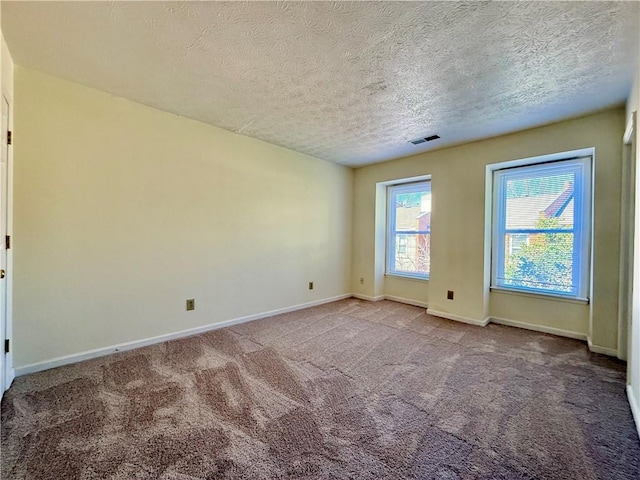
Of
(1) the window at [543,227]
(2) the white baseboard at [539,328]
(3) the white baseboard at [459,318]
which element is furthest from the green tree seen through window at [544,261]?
(3) the white baseboard at [459,318]

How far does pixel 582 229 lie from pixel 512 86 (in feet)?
6.47

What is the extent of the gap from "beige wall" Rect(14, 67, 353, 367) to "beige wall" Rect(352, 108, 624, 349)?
5.23ft

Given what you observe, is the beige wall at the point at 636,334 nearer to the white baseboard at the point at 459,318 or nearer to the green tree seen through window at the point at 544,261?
the green tree seen through window at the point at 544,261

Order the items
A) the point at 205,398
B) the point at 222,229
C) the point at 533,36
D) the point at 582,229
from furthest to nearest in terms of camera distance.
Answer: the point at 222,229 → the point at 582,229 → the point at 205,398 → the point at 533,36

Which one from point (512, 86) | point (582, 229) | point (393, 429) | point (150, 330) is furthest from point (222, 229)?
point (582, 229)

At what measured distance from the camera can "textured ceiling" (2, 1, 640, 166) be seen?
157 centimetres

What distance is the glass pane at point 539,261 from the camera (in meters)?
3.23

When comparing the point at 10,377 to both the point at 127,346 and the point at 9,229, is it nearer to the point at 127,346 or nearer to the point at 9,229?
the point at 127,346

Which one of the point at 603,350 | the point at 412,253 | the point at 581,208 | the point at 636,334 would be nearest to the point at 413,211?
the point at 412,253

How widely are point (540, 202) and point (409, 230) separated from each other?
5.98 feet

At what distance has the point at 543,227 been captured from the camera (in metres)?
3.37

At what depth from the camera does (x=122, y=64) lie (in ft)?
6.85

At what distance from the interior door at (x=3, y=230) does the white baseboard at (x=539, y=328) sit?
16.1 ft

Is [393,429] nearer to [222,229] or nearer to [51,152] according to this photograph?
[222,229]
